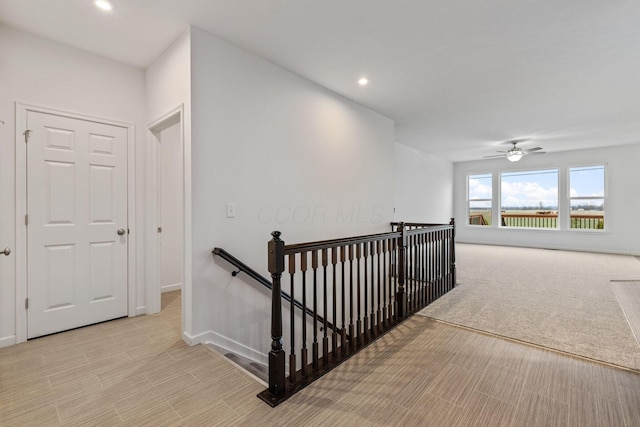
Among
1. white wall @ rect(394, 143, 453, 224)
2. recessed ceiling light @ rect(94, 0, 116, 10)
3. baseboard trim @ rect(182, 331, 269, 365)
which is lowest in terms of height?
baseboard trim @ rect(182, 331, 269, 365)

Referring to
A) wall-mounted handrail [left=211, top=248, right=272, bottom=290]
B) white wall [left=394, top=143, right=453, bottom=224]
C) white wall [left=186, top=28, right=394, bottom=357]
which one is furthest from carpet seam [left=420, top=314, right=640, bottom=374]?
white wall [left=394, top=143, right=453, bottom=224]

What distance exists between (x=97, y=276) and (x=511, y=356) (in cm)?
376

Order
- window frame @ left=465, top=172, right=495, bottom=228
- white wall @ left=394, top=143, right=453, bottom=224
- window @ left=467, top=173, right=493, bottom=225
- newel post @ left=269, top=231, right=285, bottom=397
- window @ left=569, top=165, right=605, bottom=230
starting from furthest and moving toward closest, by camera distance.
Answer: window @ left=467, top=173, right=493, bottom=225, window frame @ left=465, top=172, right=495, bottom=228, window @ left=569, top=165, right=605, bottom=230, white wall @ left=394, top=143, right=453, bottom=224, newel post @ left=269, top=231, right=285, bottom=397

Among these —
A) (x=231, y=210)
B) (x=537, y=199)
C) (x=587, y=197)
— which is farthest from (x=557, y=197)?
(x=231, y=210)

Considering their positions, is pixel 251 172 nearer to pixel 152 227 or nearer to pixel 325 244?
pixel 325 244

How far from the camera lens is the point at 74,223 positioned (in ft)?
8.89

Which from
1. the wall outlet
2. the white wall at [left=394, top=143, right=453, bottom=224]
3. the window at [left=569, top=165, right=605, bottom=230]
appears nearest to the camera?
the wall outlet

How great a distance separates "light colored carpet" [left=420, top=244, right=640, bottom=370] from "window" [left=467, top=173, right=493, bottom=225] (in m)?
2.89

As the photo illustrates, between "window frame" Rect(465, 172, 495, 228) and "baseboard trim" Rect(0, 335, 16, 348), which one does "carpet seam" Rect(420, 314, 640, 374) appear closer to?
"baseboard trim" Rect(0, 335, 16, 348)

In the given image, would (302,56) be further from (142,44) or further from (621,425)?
(621,425)

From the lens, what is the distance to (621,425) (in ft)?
Result: 5.16

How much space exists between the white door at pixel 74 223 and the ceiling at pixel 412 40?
2.85 feet

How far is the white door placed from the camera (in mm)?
2527

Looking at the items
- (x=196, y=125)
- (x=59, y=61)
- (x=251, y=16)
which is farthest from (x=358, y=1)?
(x=59, y=61)
